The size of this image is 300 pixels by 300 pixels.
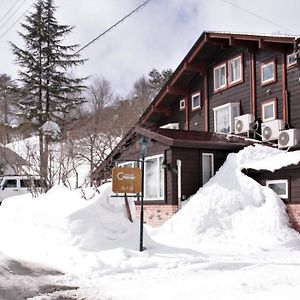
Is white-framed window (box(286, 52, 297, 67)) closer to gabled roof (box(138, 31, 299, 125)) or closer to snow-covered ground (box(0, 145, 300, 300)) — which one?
gabled roof (box(138, 31, 299, 125))

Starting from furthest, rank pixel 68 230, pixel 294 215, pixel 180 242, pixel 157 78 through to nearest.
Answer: pixel 157 78 < pixel 294 215 < pixel 180 242 < pixel 68 230

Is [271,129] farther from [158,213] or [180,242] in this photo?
[180,242]

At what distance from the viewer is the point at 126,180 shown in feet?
38.2

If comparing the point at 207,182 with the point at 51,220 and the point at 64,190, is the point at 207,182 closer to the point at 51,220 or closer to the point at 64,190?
the point at 64,190

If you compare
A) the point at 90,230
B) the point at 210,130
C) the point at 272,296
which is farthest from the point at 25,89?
the point at 272,296

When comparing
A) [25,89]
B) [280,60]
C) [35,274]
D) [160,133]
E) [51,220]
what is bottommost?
[35,274]

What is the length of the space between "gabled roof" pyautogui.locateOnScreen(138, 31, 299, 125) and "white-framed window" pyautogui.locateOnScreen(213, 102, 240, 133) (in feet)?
7.69

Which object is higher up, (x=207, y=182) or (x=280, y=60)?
(x=280, y=60)

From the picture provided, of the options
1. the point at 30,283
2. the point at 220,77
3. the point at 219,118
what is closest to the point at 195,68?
the point at 220,77

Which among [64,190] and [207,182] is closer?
[64,190]

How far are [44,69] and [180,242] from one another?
95.7ft

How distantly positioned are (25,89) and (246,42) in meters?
23.3

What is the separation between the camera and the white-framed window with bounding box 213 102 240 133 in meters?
21.6

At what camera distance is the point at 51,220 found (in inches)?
459
